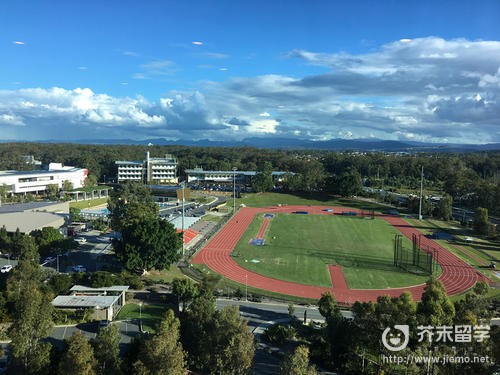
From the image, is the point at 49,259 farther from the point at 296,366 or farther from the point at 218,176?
the point at 218,176

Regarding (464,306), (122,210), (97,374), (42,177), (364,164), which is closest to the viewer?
(97,374)

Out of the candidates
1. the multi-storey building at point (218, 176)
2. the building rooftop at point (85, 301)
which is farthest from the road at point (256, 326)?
the multi-storey building at point (218, 176)

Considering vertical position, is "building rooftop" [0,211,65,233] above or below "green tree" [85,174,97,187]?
below

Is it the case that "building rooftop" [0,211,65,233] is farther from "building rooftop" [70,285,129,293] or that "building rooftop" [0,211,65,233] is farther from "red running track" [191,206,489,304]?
"building rooftop" [70,285,129,293]

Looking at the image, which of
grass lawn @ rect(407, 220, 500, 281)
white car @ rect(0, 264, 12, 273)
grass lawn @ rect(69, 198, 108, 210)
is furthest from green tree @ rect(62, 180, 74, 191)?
grass lawn @ rect(407, 220, 500, 281)

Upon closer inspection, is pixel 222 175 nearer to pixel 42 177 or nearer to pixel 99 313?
pixel 42 177

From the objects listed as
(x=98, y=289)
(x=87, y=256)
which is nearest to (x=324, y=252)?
(x=98, y=289)

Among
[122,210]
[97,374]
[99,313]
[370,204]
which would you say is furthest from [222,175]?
[97,374]
